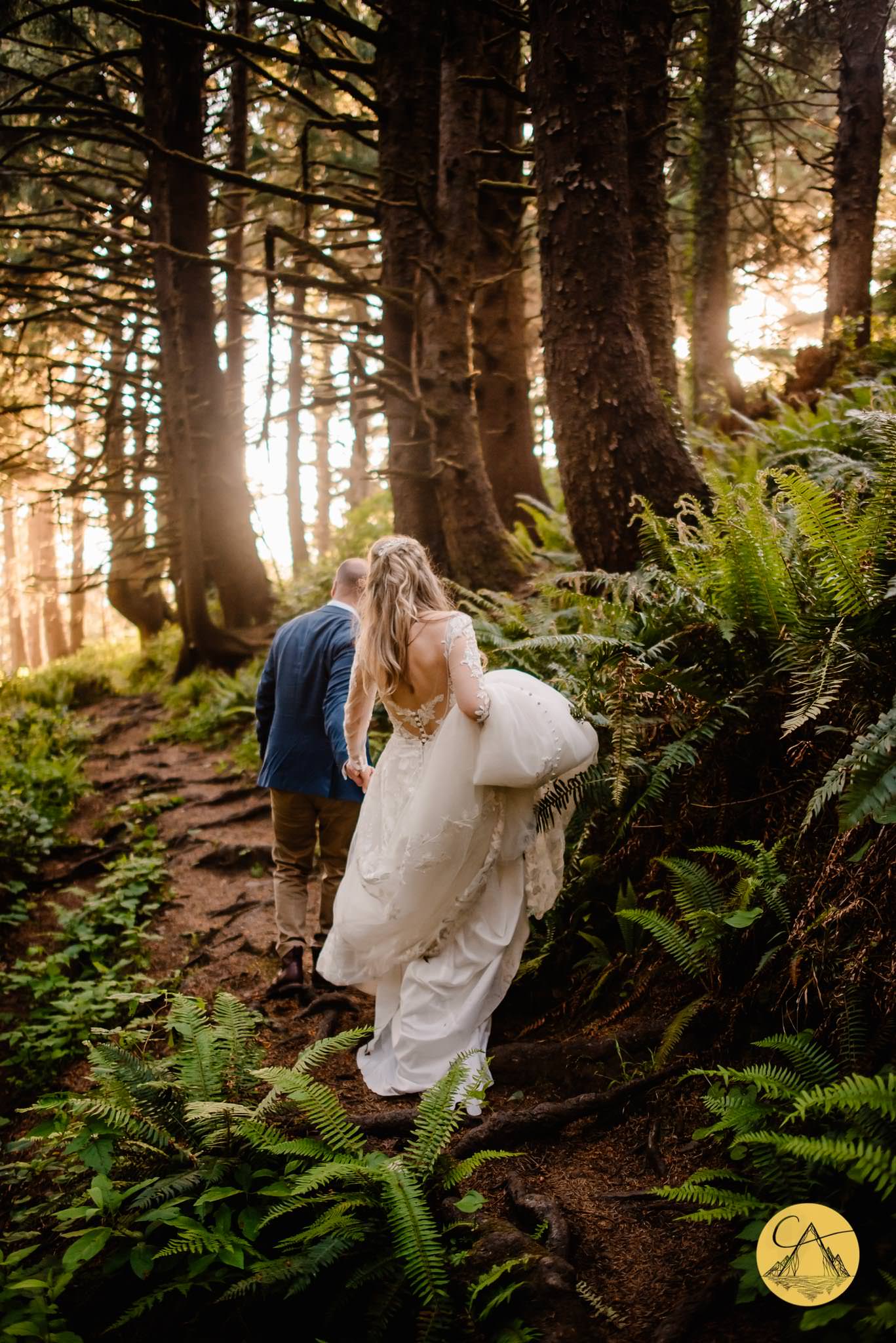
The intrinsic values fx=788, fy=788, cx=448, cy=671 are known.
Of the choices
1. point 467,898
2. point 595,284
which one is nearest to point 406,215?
point 595,284

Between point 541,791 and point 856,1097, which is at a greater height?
point 541,791

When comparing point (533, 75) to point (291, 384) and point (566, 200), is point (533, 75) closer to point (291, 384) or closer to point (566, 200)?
point (566, 200)

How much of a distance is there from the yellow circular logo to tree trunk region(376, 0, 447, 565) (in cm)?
676

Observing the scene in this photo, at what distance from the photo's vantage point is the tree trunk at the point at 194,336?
1127 cm

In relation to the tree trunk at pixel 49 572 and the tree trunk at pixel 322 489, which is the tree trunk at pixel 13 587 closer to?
the tree trunk at pixel 49 572

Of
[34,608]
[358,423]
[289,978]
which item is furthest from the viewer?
[34,608]

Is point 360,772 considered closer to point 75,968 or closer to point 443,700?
point 443,700

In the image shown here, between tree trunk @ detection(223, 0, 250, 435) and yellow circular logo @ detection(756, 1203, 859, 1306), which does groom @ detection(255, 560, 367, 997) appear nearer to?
yellow circular logo @ detection(756, 1203, 859, 1306)

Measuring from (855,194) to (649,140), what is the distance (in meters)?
4.58

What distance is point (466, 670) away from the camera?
3.82 meters

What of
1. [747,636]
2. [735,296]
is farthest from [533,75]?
[735,296]

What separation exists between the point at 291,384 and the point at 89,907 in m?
15.9

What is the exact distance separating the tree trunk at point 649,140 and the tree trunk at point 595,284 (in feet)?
6.29

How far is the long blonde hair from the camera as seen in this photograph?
4.00m
